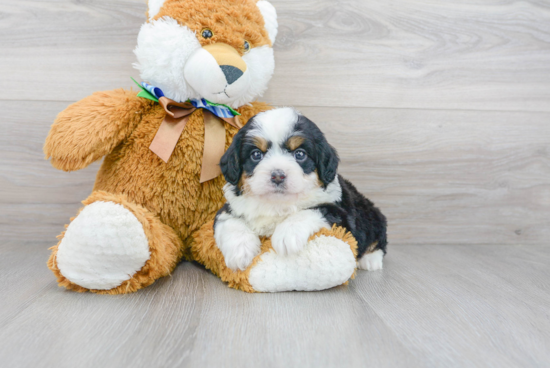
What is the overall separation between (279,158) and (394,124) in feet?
2.95

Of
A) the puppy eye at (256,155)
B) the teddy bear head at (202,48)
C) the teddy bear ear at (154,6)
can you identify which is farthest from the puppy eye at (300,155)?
the teddy bear ear at (154,6)

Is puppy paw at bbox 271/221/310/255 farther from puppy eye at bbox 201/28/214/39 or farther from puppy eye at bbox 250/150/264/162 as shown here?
puppy eye at bbox 201/28/214/39

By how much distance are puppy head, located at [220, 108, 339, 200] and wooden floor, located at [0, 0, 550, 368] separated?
0.32 m

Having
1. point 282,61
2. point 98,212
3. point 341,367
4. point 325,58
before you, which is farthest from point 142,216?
point 325,58

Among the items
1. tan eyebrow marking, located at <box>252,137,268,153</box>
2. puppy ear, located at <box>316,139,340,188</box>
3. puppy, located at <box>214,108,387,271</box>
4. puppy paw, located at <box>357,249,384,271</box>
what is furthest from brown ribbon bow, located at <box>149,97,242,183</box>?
puppy paw, located at <box>357,249,384,271</box>

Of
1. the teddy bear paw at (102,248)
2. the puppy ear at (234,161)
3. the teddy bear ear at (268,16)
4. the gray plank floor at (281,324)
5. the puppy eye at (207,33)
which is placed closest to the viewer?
the gray plank floor at (281,324)

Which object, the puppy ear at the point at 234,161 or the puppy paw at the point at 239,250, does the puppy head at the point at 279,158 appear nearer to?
the puppy ear at the point at 234,161

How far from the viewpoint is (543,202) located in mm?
2012

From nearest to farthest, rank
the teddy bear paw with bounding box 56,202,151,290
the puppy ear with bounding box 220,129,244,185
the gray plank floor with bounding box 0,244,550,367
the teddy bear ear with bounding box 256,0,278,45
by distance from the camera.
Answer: the gray plank floor with bounding box 0,244,550,367 → the teddy bear paw with bounding box 56,202,151,290 → the puppy ear with bounding box 220,129,244,185 → the teddy bear ear with bounding box 256,0,278,45

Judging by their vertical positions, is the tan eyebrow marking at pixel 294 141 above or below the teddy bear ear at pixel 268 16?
below

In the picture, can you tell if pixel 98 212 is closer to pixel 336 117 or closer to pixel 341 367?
pixel 341 367

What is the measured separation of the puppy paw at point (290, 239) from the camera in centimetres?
116

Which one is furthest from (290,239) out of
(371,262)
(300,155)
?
(371,262)

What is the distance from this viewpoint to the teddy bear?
1185mm
